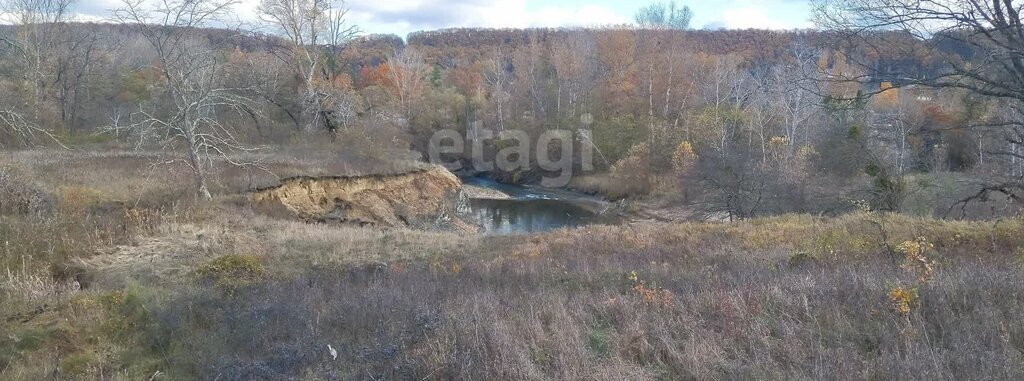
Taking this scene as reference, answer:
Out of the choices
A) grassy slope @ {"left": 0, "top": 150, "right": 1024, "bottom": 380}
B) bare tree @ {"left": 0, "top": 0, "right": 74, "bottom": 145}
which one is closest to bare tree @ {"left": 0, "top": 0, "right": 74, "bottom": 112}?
bare tree @ {"left": 0, "top": 0, "right": 74, "bottom": 145}

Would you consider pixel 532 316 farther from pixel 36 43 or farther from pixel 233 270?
pixel 36 43

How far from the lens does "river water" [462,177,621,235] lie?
30.2 m

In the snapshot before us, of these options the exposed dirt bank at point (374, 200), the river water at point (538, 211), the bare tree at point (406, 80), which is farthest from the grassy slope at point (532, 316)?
the bare tree at point (406, 80)

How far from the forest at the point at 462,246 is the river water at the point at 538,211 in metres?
0.41

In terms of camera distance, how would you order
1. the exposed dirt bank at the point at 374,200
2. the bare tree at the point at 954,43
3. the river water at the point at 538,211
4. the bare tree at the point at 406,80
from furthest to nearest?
the bare tree at the point at 406,80 < the river water at the point at 538,211 < the exposed dirt bank at the point at 374,200 < the bare tree at the point at 954,43

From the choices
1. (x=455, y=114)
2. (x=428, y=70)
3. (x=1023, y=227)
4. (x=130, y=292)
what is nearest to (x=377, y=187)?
(x=130, y=292)

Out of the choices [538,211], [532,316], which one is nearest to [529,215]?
[538,211]

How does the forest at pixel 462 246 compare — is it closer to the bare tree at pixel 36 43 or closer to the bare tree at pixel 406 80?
the bare tree at pixel 36 43

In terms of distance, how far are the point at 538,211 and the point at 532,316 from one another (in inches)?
1145

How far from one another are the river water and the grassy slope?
1799 centimetres

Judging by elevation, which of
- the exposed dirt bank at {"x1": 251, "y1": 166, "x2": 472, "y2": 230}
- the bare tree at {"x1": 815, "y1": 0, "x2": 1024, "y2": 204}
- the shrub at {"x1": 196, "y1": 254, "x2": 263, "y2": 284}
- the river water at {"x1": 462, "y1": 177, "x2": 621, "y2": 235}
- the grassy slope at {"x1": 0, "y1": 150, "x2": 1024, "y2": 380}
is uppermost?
the bare tree at {"x1": 815, "y1": 0, "x2": 1024, "y2": 204}

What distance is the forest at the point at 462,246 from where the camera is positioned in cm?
440

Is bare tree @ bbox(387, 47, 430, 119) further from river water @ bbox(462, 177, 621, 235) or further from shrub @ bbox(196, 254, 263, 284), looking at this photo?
shrub @ bbox(196, 254, 263, 284)

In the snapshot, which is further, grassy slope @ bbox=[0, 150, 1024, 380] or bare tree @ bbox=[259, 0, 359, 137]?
bare tree @ bbox=[259, 0, 359, 137]
